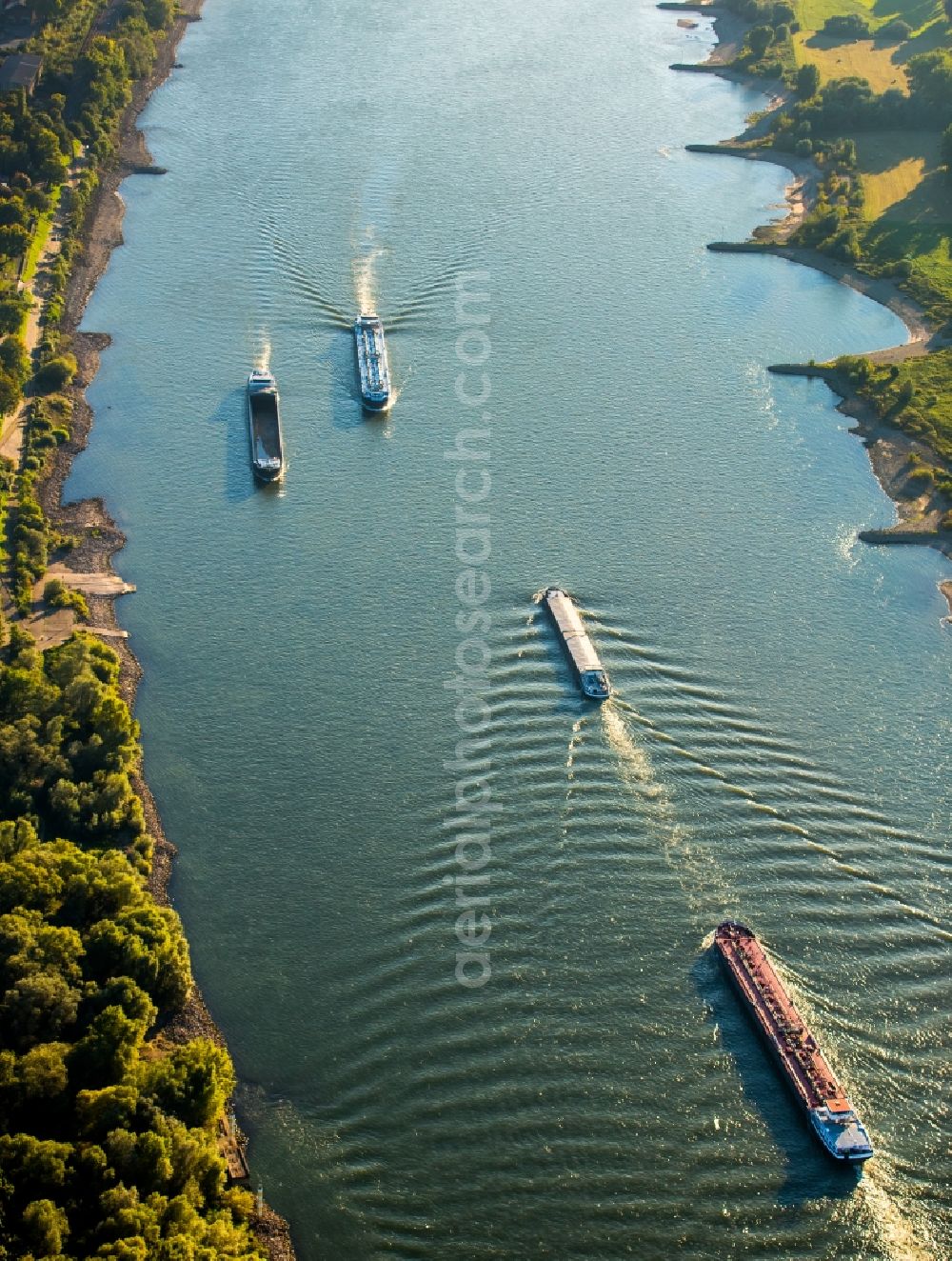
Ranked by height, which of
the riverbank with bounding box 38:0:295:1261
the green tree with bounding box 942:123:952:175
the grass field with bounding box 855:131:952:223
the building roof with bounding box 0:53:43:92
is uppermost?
the building roof with bounding box 0:53:43:92

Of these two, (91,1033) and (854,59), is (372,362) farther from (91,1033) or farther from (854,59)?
(854,59)

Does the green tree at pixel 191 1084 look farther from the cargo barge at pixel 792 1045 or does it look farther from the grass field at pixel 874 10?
the grass field at pixel 874 10

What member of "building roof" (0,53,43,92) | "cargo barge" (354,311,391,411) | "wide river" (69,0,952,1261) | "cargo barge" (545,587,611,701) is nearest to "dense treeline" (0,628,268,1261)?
Result: "wide river" (69,0,952,1261)

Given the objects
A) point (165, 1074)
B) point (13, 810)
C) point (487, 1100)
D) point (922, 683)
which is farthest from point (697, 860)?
point (13, 810)

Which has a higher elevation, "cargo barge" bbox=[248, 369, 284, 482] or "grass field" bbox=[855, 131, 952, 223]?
"grass field" bbox=[855, 131, 952, 223]

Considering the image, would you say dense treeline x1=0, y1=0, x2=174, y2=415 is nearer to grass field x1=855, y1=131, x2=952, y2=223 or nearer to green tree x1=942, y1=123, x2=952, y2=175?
grass field x1=855, y1=131, x2=952, y2=223

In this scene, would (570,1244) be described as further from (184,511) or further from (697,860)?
(184,511)
